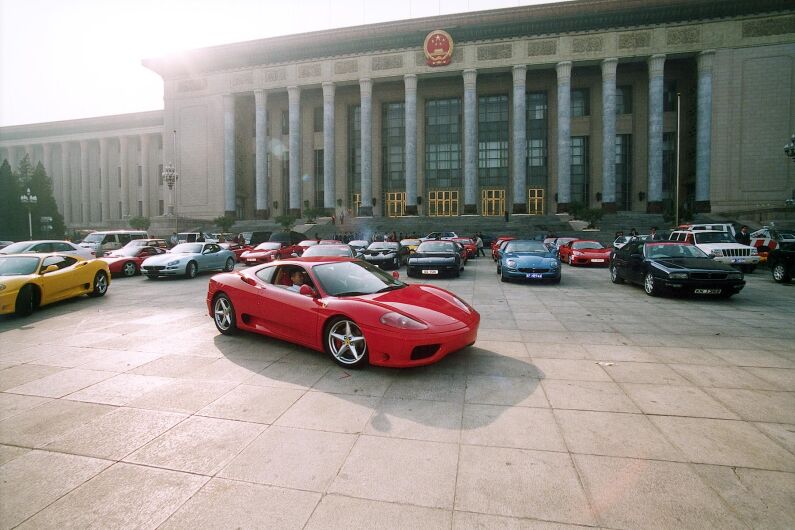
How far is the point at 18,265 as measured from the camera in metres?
8.97

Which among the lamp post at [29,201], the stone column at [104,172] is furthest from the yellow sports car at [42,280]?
the stone column at [104,172]

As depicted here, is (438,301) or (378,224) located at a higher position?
(378,224)

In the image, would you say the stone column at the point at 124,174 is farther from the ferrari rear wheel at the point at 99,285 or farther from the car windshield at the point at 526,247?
the car windshield at the point at 526,247

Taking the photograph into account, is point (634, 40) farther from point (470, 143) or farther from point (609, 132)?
point (470, 143)

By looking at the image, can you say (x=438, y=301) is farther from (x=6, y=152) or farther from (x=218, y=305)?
(x=6, y=152)

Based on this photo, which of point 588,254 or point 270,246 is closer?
point 588,254

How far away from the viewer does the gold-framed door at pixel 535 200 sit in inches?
1809

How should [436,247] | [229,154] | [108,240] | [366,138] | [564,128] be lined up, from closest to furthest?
[436,247], [108,240], [564,128], [366,138], [229,154]

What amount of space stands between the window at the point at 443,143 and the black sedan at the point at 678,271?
123 ft

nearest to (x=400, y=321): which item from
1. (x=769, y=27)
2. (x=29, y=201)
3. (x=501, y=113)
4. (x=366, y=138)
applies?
(x=366, y=138)

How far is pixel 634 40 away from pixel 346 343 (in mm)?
46757

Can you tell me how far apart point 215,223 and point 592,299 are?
1670 inches

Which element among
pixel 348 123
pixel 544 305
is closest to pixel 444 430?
pixel 544 305

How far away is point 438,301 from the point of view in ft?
17.9
